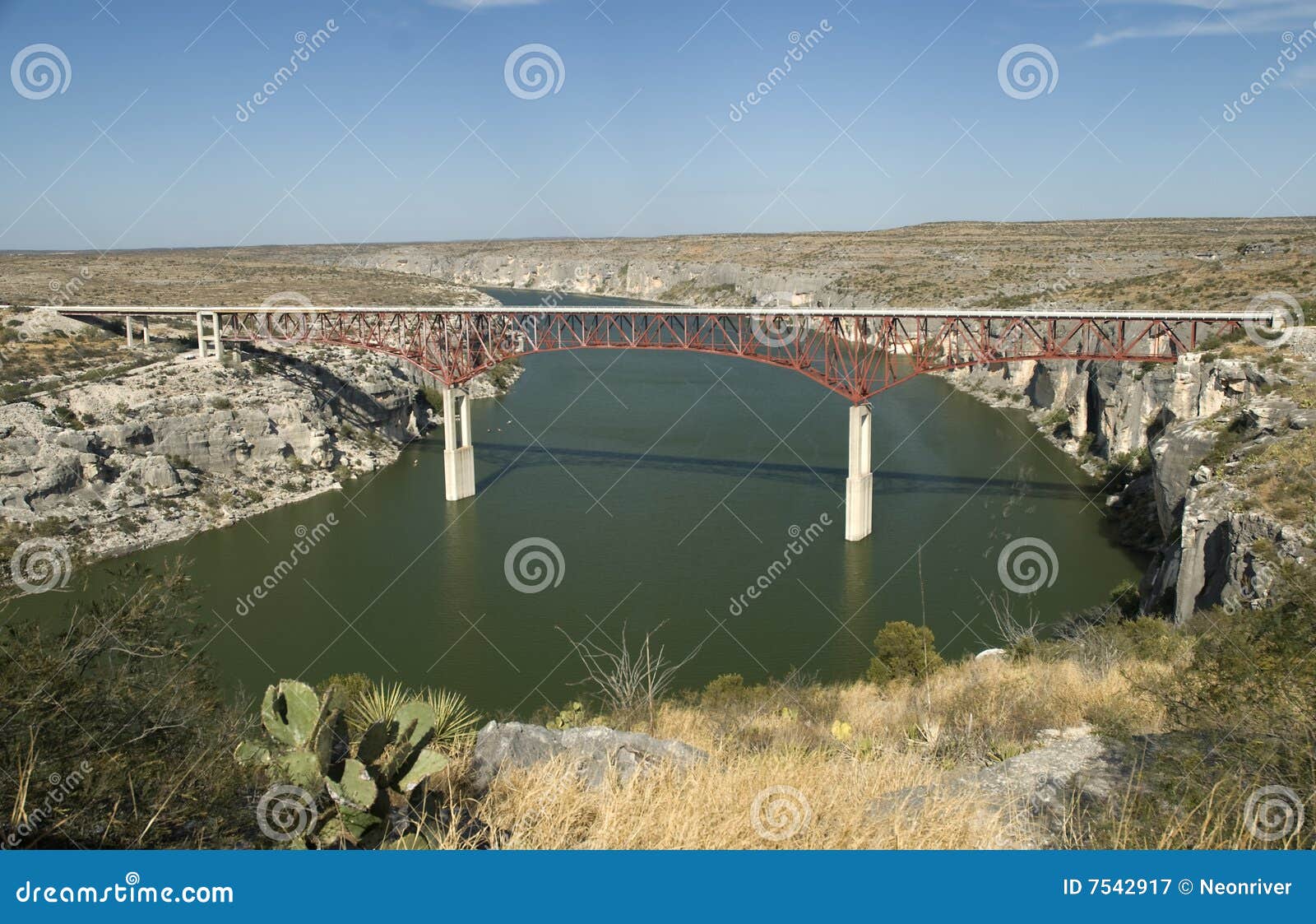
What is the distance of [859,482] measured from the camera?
26234 mm

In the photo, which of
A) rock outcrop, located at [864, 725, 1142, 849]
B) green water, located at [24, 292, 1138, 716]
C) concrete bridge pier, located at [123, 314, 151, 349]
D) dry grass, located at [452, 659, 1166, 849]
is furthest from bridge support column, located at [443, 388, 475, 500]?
rock outcrop, located at [864, 725, 1142, 849]

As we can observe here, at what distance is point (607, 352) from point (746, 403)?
2311cm

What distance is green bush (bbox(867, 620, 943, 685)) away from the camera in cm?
1537

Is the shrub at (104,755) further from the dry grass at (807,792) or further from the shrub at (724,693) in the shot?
the shrub at (724,693)

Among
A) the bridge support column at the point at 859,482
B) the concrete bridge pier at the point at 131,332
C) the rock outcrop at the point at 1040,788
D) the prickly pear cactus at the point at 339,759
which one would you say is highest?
the concrete bridge pier at the point at 131,332

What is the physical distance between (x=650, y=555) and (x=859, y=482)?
235 inches

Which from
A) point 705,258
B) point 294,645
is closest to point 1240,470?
point 294,645

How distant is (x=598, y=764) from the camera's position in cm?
605

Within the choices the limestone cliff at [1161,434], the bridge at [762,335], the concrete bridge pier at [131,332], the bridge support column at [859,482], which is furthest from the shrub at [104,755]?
the concrete bridge pier at [131,332]

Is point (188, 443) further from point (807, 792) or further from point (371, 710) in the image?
point (807, 792)

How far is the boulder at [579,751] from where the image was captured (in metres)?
5.87

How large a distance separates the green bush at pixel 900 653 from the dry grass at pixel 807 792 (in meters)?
6.49

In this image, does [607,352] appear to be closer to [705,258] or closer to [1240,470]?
[705,258]

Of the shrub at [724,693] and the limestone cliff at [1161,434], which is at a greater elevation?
the limestone cliff at [1161,434]
